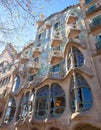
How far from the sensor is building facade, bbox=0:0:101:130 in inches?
457

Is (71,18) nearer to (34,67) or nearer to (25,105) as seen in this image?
(34,67)

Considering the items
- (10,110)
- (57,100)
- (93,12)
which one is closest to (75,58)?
(57,100)

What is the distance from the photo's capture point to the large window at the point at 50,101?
13251 millimetres

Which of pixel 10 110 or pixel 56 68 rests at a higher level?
pixel 56 68

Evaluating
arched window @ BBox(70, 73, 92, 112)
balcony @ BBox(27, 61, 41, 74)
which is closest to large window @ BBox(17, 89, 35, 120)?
balcony @ BBox(27, 61, 41, 74)

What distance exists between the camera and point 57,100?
13.8 meters

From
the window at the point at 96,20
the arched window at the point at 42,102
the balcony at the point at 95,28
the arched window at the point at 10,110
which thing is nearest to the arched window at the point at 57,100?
the arched window at the point at 42,102

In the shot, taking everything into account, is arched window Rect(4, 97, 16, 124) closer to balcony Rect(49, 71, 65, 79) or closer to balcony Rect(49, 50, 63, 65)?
balcony Rect(49, 71, 65, 79)

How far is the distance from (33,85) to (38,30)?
1440cm

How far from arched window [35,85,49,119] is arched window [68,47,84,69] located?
12.6 ft

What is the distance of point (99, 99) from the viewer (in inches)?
445

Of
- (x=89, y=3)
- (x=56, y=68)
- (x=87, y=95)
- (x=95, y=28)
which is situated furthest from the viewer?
(x=89, y=3)

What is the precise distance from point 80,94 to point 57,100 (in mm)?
2759

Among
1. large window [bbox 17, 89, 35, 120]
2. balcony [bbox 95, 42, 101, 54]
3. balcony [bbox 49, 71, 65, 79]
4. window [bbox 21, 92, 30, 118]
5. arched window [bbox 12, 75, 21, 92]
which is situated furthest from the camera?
arched window [bbox 12, 75, 21, 92]
